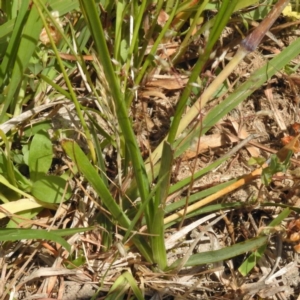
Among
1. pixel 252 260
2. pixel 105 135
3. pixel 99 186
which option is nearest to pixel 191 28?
pixel 105 135

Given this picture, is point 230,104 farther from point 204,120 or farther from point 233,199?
point 233,199

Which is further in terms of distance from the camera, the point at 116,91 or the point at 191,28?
the point at 191,28

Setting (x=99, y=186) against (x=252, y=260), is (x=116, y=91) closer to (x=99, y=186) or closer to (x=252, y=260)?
(x=99, y=186)

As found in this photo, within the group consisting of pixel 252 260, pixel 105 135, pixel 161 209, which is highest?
pixel 105 135

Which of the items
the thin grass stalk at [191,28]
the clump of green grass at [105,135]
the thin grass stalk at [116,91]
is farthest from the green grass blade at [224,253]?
the thin grass stalk at [191,28]

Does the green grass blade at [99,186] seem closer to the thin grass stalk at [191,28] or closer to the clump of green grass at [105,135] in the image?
the clump of green grass at [105,135]

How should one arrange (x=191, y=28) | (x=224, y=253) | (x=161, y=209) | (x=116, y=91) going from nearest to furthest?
(x=116, y=91), (x=161, y=209), (x=224, y=253), (x=191, y=28)

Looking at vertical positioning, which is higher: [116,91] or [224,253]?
[116,91]

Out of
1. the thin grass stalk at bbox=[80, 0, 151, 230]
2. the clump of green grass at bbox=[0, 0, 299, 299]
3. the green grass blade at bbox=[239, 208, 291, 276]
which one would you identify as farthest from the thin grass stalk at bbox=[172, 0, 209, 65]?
the green grass blade at bbox=[239, 208, 291, 276]
